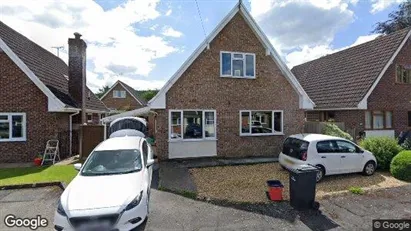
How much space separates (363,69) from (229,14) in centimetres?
1111

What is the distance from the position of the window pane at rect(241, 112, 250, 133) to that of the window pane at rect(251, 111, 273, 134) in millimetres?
249

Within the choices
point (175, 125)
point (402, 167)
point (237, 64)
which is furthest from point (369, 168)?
point (175, 125)

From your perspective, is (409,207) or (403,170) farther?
(403,170)

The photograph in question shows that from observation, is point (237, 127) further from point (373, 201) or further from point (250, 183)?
point (373, 201)

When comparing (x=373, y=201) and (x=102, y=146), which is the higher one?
(x=102, y=146)

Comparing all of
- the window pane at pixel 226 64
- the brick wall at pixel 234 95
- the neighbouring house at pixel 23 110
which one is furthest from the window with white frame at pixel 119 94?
the window pane at pixel 226 64

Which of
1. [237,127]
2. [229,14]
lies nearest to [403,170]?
[237,127]

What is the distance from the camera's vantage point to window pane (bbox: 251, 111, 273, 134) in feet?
46.3

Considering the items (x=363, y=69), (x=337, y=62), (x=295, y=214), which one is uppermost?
(x=337, y=62)

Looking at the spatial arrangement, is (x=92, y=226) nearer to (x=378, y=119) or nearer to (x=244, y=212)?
Answer: (x=244, y=212)

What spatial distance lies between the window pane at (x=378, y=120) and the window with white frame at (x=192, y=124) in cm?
1132

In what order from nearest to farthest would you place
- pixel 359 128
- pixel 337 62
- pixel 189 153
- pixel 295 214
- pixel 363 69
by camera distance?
pixel 295 214 → pixel 189 153 → pixel 359 128 → pixel 363 69 → pixel 337 62

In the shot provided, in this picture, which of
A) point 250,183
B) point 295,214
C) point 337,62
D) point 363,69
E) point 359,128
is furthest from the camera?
point 337,62

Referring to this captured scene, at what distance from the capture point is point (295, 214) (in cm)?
652
